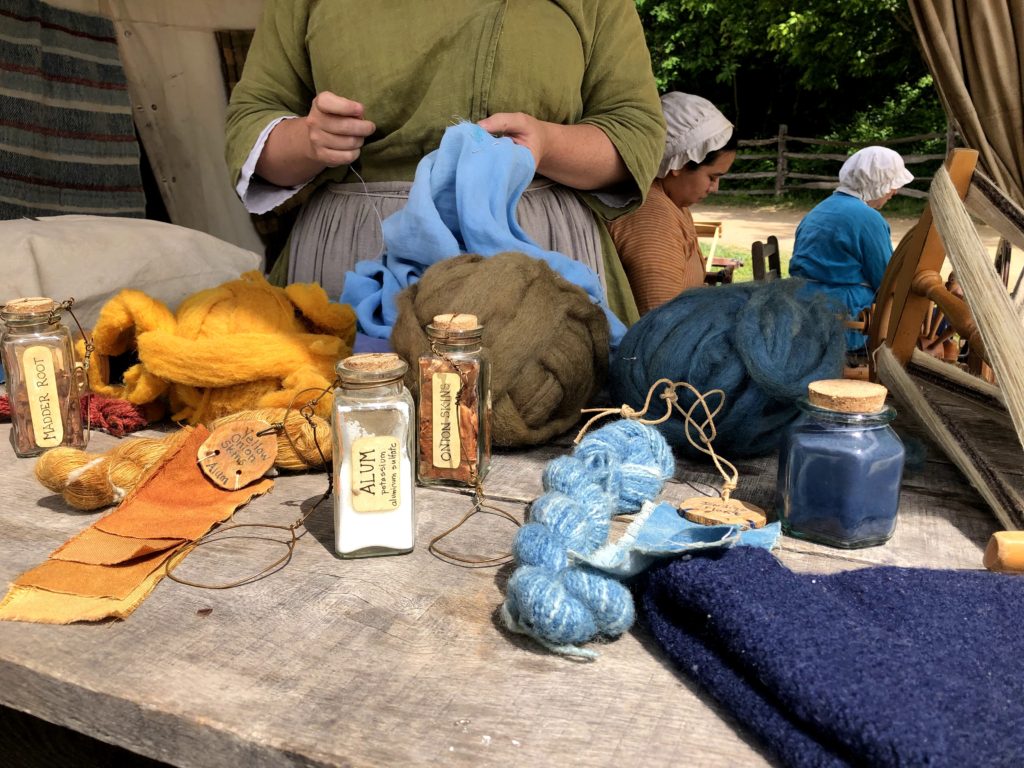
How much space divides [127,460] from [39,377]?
0.22 metres

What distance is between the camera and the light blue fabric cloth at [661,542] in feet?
2.33

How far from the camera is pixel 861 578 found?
71cm

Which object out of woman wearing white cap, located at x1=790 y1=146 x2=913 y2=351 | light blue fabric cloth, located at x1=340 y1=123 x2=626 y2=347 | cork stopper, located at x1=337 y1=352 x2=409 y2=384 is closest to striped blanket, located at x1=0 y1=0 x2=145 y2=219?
light blue fabric cloth, located at x1=340 y1=123 x2=626 y2=347

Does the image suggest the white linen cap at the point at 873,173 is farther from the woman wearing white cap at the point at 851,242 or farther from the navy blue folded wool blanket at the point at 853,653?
the navy blue folded wool blanket at the point at 853,653

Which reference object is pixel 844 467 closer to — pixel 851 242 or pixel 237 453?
pixel 237 453

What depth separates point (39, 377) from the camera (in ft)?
3.59

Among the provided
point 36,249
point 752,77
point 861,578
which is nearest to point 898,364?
point 861,578

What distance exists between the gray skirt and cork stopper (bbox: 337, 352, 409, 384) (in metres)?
0.72

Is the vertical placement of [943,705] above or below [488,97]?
below

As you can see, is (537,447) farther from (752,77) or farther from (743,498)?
(752,77)

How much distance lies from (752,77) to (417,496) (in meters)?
15.3

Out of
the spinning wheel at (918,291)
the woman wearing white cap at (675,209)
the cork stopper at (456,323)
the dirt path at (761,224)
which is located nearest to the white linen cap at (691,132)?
the woman wearing white cap at (675,209)

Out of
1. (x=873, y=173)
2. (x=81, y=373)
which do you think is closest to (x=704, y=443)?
(x=81, y=373)

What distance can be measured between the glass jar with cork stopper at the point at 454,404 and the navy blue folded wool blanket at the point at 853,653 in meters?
0.33
